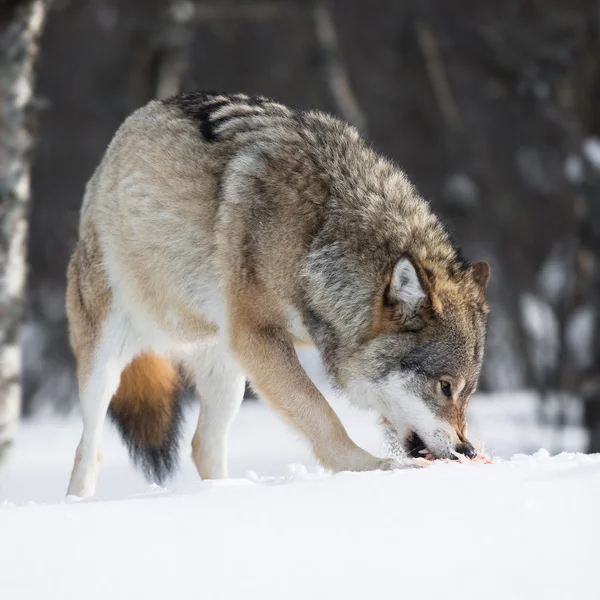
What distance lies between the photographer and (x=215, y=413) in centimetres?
514

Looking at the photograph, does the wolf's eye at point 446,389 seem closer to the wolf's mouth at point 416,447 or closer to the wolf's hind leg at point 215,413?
the wolf's mouth at point 416,447

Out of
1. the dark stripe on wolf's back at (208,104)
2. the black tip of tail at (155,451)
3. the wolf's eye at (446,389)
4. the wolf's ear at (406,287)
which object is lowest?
the black tip of tail at (155,451)

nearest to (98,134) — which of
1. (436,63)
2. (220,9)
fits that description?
(220,9)

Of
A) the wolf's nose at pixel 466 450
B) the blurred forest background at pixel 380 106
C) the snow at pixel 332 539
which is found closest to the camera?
the snow at pixel 332 539

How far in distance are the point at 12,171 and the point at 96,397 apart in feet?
5.02

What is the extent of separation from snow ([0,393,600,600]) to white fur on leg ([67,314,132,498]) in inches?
58.1

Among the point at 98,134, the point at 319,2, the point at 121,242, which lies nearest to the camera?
the point at 121,242

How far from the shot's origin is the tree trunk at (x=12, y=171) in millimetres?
5500

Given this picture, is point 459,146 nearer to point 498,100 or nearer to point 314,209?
point 498,100

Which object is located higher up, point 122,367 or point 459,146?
point 459,146

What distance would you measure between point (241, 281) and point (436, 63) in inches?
462

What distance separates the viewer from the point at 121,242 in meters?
4.76

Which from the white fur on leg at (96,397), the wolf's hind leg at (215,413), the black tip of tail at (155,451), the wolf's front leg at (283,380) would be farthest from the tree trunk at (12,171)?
the wolf's front leg at (283,380)

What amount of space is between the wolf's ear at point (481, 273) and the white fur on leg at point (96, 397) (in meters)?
1.61
